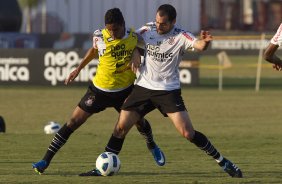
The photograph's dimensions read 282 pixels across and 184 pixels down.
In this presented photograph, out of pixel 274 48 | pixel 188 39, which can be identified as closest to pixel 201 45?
pixel 188 39

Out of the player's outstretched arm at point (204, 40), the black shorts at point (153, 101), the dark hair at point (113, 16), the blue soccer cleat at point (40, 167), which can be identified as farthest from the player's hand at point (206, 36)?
the blue soccer cleat at point (40, 167)

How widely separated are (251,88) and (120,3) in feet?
104

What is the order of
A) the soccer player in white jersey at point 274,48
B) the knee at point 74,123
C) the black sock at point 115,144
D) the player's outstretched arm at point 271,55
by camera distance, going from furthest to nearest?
the knee at point 74,123
the black sock at point 115,144
the player's outstretched arm at point 271,55
the soccer player in white jersey at point 274,48

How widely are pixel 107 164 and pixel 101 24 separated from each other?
51.4 metres

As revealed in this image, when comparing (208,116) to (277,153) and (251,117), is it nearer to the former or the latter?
(251,117)

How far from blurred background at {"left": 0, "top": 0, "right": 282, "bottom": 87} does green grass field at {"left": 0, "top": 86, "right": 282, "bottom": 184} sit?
1.23m

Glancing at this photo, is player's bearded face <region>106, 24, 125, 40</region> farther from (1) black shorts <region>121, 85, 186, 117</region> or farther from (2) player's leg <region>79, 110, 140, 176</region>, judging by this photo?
(2) player's leg <region>79, 110, 140, 176</region>

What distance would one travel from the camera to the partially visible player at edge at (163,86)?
40.8 feet

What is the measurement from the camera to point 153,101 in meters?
12.7

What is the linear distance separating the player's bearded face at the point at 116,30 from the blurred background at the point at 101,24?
4.52 ft

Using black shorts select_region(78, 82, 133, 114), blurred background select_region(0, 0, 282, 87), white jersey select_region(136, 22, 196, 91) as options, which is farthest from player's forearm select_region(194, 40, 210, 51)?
blurred background select_region(0, 0, 282, 87)

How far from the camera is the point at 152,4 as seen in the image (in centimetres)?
6438

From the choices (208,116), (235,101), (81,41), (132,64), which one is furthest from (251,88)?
(132,64)

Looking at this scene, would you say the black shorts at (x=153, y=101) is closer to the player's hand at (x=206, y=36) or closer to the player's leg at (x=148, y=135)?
the player's hand at (x=206, y=36)
